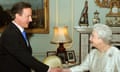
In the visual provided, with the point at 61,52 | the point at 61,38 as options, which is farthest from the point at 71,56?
the point at 61,38

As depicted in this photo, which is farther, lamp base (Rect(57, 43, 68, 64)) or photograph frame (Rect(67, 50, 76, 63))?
photograph frame (Rect(67, 50, 76, 63))

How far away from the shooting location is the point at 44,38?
5891mm

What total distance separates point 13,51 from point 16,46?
6 centimetres

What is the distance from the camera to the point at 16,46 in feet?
10.8

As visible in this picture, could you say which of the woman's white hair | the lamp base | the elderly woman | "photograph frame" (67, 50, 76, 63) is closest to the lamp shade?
the lamp base

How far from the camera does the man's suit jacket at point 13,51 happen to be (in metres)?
3.26

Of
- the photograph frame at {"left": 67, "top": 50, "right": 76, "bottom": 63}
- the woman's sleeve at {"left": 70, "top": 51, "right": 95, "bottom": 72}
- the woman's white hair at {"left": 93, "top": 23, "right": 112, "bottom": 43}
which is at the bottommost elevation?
the photograph frame at {"left": 67, "top": 50, "right": 76, "bottom": 63}

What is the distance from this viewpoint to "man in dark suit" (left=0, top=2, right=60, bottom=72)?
3268 mm

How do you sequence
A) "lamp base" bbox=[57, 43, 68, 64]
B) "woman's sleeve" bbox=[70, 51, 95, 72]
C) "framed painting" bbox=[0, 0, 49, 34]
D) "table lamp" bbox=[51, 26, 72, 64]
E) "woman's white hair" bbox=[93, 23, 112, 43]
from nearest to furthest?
"woman's white hair" bbox=[93, 23, 112, 43] < "woman's sleeve" bbox=[70, 51, 95, 72] < "table lamp" bbox=[51, 26, 72, 64] < "lamp base" bbox=[57, 43, 68, 64] < "framed painting" bbox=[0, 0, 49, 34]

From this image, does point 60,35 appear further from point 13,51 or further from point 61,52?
point 13,51

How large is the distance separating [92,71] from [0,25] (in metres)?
2.89

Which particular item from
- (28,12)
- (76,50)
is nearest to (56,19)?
(76,50)

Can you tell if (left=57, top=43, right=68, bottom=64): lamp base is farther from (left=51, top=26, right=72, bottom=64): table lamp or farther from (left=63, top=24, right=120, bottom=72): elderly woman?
(left=63, top=24, right=120, bottom=72): elderly woman

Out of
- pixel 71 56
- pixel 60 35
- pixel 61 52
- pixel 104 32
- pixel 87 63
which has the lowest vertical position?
pixel 71 56
